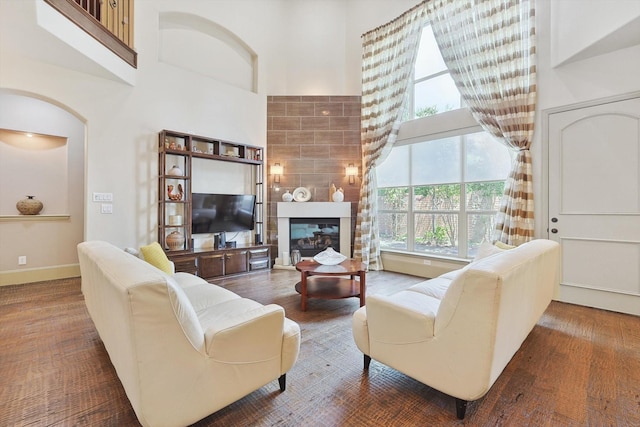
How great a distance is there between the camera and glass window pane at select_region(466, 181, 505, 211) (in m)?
4.04

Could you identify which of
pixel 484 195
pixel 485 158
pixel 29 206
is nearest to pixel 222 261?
pixel 29 206

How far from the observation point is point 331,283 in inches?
144

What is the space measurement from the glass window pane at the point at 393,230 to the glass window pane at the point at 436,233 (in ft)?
0.74

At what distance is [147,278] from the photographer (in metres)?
1.18

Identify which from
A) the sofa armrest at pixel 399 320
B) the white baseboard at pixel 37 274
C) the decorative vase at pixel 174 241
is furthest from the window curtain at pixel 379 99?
the white baseboard at pixel 37 274

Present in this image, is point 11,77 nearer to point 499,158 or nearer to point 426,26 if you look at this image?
point 426,26

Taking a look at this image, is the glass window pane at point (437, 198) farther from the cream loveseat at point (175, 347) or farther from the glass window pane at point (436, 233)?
the cream loveseat at point (175, 347)

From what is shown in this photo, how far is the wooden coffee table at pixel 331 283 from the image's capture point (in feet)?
10.4

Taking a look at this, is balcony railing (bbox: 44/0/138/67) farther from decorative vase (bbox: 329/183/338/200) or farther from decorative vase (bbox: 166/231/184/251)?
decorative vase (bbox: 329/183/338/200)

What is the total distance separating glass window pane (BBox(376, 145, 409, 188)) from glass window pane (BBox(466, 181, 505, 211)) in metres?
1.06

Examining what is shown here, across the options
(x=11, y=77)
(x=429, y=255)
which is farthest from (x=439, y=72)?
(x=11, y=77)

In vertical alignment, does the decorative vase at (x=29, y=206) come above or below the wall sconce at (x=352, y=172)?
below

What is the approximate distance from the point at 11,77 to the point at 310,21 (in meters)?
4.94

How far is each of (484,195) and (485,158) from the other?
0.53m
